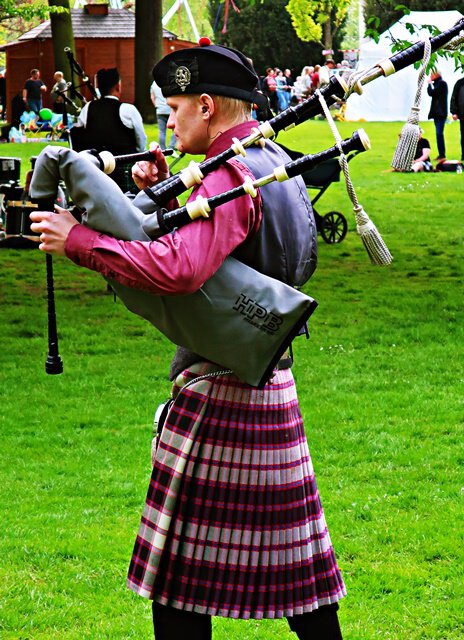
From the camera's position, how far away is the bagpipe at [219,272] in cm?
256

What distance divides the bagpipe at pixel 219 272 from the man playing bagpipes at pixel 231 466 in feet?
0.26

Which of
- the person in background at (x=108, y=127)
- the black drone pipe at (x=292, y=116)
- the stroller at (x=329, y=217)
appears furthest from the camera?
the stroller at (x=329, y=217)

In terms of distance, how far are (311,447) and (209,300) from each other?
3460 mm

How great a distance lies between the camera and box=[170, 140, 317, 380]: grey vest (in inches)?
107

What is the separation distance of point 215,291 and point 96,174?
0.40 metres

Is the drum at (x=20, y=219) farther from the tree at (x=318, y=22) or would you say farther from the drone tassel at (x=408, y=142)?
the tree at (x=318, y=22)

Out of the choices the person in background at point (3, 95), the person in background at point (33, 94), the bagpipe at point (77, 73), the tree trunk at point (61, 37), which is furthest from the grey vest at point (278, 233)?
the person in background at point (3, 95)

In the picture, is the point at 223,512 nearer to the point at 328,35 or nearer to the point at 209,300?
the point at 209,300

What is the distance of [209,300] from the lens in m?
2.63

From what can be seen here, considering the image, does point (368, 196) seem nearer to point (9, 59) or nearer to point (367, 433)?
point (367, 433)

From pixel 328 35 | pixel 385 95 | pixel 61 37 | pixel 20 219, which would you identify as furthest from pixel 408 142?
pixel 328 35

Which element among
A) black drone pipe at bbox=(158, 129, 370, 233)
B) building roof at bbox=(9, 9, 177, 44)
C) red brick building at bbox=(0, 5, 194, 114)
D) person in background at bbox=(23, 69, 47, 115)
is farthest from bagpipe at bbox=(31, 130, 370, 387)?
building roof at bbox=(9, 9, 177, 44)

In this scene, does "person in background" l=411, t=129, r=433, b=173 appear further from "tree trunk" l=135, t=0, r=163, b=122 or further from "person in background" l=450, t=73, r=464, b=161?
"tree trunk" l=135, t=0, r=163, b=122

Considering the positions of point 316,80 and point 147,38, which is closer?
point 316,80
